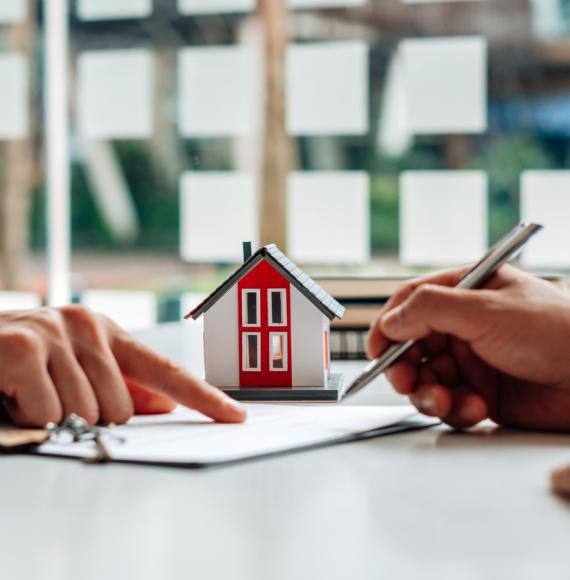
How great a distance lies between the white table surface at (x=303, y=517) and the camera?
1.35 feet

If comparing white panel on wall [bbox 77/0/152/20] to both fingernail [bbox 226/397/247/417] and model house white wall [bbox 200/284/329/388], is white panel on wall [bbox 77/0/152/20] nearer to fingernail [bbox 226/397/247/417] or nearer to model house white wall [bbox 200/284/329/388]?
model house white wall [bbox 200/284/329/388]

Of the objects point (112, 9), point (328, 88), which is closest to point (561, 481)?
point (328, 88)

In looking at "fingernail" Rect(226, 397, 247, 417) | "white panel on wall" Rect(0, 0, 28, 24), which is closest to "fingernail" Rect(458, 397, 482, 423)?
"fingernail" Rect(226, 397, 247, 417)

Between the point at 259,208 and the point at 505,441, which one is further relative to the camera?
the point at 259,208

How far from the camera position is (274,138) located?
3.21 metres

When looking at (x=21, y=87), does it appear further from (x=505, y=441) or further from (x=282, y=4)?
(x=505, y=441)

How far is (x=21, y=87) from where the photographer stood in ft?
12.1

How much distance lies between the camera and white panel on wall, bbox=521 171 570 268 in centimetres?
299

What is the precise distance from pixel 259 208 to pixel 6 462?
2.65m

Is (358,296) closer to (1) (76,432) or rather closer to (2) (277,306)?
(2) (277,306)

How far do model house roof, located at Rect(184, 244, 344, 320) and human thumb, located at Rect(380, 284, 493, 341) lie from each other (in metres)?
0.23

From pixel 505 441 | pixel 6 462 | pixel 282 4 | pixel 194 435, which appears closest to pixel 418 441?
pixel 505 441

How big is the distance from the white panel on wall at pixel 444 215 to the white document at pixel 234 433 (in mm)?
2265

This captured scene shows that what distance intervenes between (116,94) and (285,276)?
8.80 feet
